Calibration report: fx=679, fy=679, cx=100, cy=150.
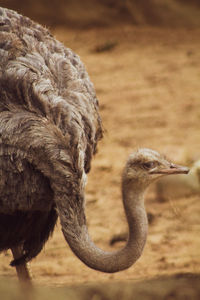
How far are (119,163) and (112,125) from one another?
1189 millimetres

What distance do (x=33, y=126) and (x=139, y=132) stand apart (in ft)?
13.1

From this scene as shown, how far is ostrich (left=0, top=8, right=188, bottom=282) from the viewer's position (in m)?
3.70

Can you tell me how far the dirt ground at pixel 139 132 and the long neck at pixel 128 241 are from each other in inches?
35.3

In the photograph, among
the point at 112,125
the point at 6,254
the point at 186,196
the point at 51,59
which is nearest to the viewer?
the point at 51,59

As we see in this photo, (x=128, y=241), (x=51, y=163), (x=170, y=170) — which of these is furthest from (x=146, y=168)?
(x=51, y=163)

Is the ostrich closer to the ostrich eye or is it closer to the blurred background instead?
the ostrich eye

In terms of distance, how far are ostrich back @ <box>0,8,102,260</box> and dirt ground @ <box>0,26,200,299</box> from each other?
65 centimetres

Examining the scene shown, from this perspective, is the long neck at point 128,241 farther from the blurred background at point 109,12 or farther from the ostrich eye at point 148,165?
the blurred background at point 109,12

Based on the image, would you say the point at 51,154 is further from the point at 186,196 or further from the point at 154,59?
the point at 154,59

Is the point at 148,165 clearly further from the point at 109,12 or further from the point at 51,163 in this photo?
the point at 109,12

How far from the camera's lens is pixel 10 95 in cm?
388

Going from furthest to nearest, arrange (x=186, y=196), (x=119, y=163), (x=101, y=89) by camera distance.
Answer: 1. (x=101, y=89)
2. (x=119, y=163)
3. (x=186, y=196)

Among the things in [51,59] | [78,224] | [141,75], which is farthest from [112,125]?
[78,224]

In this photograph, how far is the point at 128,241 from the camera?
12.0 feet
